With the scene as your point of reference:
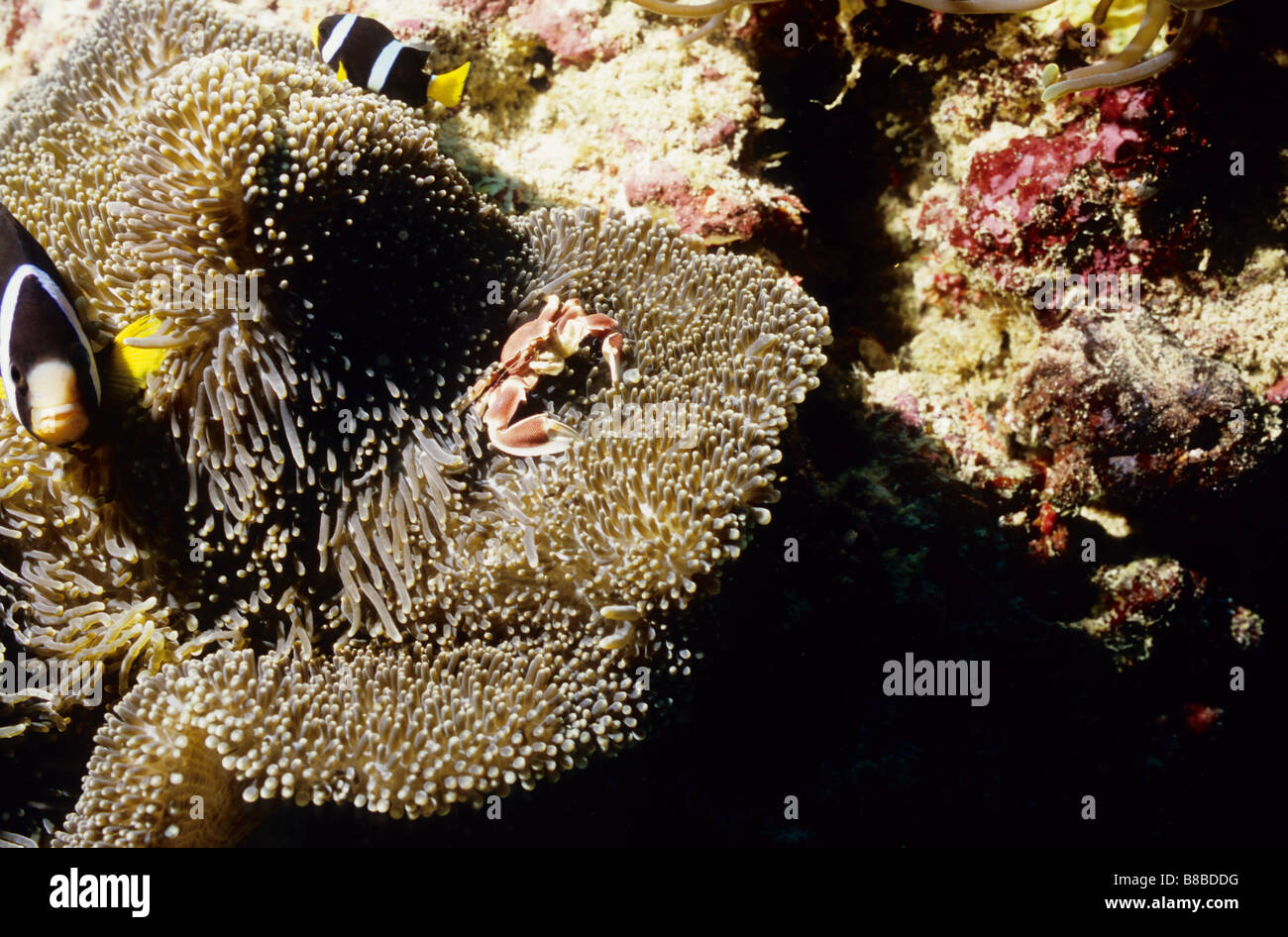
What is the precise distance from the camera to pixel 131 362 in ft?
6.36

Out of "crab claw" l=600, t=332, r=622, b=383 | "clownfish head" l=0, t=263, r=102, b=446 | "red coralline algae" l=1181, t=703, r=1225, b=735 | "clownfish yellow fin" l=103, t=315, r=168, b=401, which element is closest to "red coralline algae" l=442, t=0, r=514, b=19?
"crab claw" l=600, t=332, r=622, b=383

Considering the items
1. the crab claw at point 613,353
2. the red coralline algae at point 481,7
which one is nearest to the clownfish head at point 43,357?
the crab claw at point 613,353

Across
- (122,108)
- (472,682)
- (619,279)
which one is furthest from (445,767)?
(122,108)

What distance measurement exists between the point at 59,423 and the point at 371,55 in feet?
5.01

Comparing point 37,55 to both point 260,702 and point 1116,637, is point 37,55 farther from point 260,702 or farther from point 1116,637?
point 1116,637

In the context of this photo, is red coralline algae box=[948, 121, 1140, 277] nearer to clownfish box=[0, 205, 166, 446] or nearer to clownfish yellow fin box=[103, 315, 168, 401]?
clownfish yellow fin box=[103, 315, 168, 401]

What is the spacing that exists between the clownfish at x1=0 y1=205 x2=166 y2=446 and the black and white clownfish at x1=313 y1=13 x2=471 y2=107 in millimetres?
1130

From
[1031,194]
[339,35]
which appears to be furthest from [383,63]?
[1031,194]

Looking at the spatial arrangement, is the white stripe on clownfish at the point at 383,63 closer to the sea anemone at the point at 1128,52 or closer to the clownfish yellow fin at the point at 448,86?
the clownfish yellow fin at the point at 448,86

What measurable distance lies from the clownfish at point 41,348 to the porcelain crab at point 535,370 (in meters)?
0.96

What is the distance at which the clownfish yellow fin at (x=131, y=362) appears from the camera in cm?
193

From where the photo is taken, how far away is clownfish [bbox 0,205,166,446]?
1708mm

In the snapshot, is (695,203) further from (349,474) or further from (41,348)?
(41,348)

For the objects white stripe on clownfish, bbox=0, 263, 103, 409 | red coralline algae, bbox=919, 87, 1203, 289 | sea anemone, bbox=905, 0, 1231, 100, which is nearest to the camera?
white stripe on clownfish, bbox=0, 263, 103, 409
